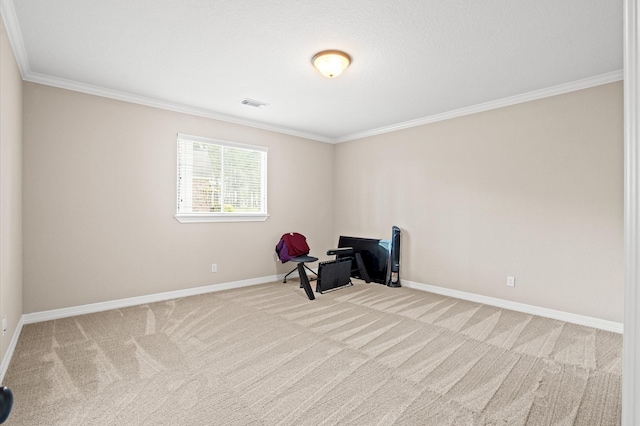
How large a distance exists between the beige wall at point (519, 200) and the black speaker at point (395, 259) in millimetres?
164

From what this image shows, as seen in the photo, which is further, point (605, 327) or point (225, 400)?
point (605, 327)

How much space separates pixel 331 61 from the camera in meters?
3.05

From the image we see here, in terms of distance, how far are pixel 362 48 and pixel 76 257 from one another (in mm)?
3851

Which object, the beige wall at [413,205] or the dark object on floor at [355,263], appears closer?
the beige wall at [413,205]

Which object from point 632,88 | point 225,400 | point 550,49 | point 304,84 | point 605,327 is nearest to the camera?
point 632,88

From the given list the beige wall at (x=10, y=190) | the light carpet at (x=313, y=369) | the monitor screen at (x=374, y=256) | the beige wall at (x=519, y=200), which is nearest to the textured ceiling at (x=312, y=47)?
the beige wall at (x=10, y=190)

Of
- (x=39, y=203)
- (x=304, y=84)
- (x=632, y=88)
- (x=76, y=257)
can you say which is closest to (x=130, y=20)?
(x=304, y=84)

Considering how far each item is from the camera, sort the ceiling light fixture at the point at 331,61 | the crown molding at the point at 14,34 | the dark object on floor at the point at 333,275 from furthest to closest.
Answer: the dark object on floor at the point at 333,275
the ceiling light fixture at the point at 331,61
the crown molding at the point at 14,34

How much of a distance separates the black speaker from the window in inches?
84.4

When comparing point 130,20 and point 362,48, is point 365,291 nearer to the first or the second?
point 362,48

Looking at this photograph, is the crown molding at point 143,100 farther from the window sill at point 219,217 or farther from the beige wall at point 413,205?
the window sill at point 219,217

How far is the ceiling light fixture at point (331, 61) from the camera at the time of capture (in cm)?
301

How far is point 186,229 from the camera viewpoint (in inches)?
185

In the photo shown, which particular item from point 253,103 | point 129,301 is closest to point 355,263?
point 253,103
